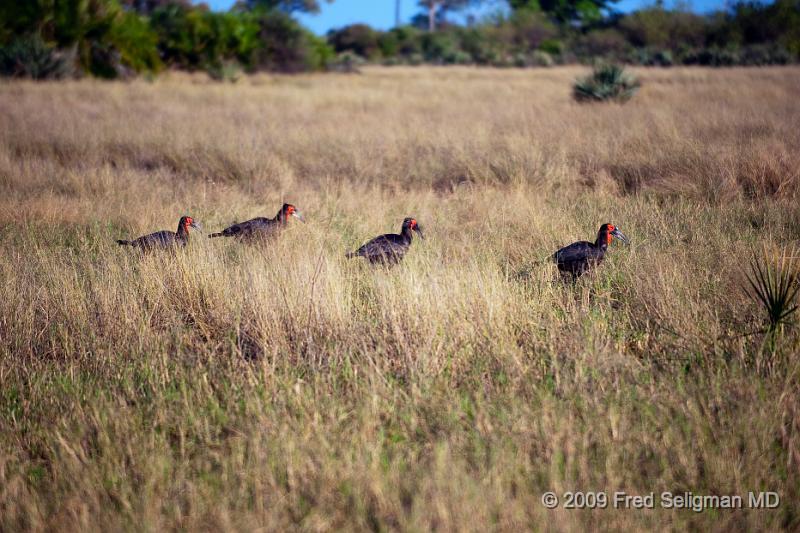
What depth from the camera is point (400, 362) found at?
3.57 m

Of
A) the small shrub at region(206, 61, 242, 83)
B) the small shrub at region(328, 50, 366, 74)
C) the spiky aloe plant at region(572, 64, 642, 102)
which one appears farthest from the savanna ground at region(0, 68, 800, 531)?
the small shrub at region(328, 50, 366, 74)

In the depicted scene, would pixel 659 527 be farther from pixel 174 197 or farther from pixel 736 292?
pixel 174 197

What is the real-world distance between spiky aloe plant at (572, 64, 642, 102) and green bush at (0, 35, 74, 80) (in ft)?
53.8

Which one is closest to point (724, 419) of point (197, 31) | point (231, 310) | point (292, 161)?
point (231, 310)

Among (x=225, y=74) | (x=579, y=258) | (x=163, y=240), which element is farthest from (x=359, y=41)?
(x=579, y=258)

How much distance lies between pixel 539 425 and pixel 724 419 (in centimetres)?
83

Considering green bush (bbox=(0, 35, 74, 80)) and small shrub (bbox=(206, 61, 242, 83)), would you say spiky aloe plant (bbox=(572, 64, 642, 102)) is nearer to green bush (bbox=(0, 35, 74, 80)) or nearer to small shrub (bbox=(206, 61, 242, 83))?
small shrub (bbox=(206, 61, 242, 83))

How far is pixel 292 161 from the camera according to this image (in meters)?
9.84

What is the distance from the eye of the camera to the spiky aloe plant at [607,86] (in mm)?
15445

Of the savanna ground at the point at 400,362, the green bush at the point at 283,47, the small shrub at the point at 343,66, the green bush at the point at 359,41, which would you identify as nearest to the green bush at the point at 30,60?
the green bush at the point at 283,47

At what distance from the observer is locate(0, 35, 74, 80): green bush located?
20078mm

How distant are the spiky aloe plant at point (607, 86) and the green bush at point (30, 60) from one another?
16400mm

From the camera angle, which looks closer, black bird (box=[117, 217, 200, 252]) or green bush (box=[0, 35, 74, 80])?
black bird (box=[117, 217, 200, 252])

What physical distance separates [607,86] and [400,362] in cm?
1396
